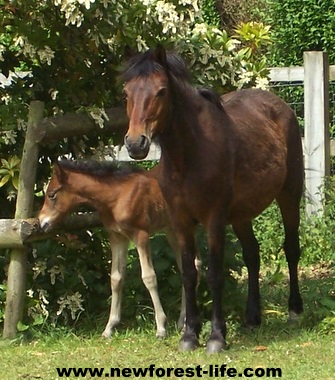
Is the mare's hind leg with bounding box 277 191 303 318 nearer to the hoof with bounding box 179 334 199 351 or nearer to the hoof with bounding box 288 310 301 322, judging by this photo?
the hoof with bounding box 288 310 301 322

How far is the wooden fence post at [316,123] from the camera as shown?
1141 cm

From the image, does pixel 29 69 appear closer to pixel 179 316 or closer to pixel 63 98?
pixel 63 98

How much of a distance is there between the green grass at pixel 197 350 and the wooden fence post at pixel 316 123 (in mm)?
2608

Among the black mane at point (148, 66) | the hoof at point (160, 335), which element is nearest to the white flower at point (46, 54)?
the black mane at point (148, 66)

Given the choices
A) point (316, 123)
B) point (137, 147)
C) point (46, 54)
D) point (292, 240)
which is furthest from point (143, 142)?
point (316, 123)

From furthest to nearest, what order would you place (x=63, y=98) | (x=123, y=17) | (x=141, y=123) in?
(x=63, y=98) → (x=123, y=17) → (x=141, y=123)

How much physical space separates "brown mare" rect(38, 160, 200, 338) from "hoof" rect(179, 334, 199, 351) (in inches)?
23.4

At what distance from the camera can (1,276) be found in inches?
332

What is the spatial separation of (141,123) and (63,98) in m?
1.75

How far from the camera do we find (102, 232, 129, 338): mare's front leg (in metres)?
Answer: 8.11

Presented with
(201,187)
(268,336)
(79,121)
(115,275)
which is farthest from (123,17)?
(268,336)

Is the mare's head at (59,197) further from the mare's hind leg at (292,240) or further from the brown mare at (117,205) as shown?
the mare's hind leg at (292,240)

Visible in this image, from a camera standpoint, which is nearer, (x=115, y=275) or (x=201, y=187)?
(x=201, y=187)

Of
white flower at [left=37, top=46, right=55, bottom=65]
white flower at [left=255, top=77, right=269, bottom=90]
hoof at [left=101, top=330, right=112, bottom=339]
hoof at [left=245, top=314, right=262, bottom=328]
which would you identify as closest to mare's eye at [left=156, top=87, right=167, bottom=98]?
white flower at [left=37, top=46, right=55, bottom=65]
